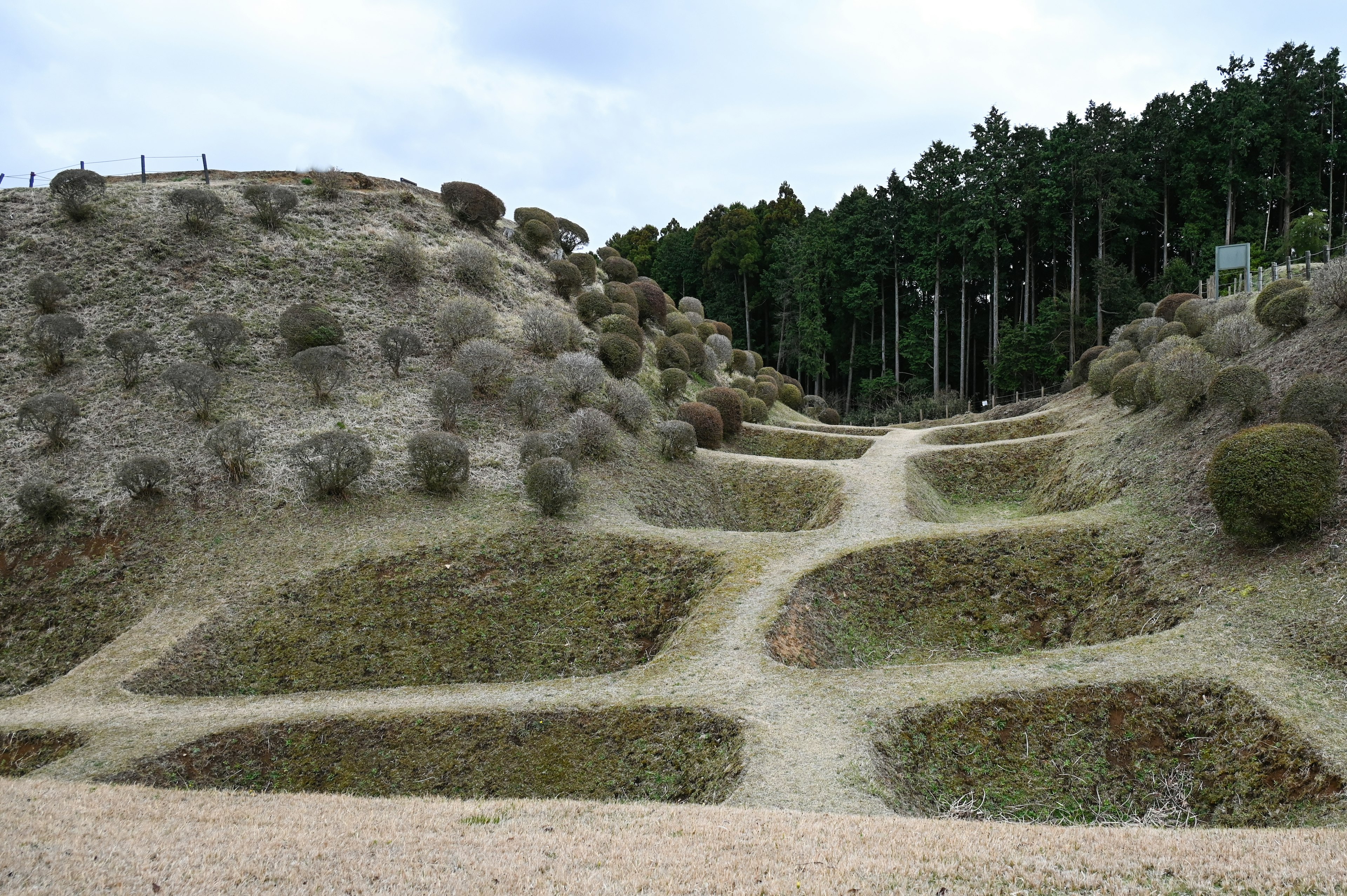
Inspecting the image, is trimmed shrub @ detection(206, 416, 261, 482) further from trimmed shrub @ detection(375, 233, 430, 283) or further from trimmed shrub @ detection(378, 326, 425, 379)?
trimmed shrub @ detection(375, 233, 430, 283)

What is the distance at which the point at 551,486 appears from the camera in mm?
17484

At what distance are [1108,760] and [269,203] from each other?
31604 millimetres

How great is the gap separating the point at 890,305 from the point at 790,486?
40.8 meters

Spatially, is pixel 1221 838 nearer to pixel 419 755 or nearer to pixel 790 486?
pixel 419 755

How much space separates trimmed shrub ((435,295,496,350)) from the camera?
987 inches

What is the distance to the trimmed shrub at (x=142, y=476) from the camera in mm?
16703

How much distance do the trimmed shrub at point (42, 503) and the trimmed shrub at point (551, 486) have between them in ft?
33.4

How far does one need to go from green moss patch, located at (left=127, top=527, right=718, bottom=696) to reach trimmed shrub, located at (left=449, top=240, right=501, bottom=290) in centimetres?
1625

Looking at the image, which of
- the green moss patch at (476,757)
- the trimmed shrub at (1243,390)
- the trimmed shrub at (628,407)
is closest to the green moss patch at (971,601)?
the green moss patch at (476,757)

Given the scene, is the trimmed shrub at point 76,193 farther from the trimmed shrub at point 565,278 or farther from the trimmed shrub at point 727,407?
the trimmed shrub at point 727,407

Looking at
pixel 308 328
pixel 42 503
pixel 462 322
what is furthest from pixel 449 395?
pixel 42 503

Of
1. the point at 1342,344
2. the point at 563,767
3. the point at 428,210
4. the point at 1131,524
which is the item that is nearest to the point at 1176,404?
the point at 1342,344

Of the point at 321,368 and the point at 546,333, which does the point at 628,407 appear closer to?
the point at 546,333

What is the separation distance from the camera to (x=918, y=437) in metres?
28.8
